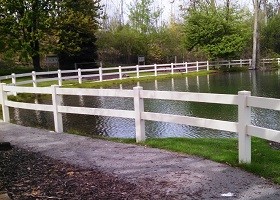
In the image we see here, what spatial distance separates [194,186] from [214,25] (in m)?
40.0

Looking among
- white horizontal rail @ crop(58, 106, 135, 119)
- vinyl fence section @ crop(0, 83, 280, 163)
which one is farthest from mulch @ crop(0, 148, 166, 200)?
white horizontal rail @ crop(58, 106, 135, 119)

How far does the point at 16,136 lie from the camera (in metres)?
9.76

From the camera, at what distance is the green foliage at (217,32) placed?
43.8 metres

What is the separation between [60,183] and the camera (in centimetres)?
566

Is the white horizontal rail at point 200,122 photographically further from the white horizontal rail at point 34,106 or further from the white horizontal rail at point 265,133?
the white horizontal rail at point 34,106

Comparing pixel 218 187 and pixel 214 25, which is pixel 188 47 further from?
pixel 218 187

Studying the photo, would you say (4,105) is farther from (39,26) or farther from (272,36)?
(272,36)

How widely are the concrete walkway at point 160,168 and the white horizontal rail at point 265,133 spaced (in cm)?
61

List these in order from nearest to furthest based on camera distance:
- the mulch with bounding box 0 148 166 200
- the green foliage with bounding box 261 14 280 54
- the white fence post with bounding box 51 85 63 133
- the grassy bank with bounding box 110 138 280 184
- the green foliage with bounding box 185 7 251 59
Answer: the mulch with bounding box 0 148 166 200 < the grassy bank with bounding box 110 138 280 184 < the white fence post with bounding box 51 85 63 133 < the green foliage with bounding box 185 7 251 59 < the green foliage with bounding box 261 14 280 54

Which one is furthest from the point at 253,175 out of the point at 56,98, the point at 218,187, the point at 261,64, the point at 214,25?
the point at 261,64

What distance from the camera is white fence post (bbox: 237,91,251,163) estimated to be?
243 inches

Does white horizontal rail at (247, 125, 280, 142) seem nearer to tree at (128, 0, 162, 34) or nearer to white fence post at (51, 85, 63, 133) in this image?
white fence post at (51, 85, 63, 133)

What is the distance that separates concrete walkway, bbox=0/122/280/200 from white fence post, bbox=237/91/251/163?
1.10ft

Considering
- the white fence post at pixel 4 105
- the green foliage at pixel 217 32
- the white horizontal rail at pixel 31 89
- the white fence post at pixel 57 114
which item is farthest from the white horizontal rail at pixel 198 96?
the green foliage at pixel 217 32
